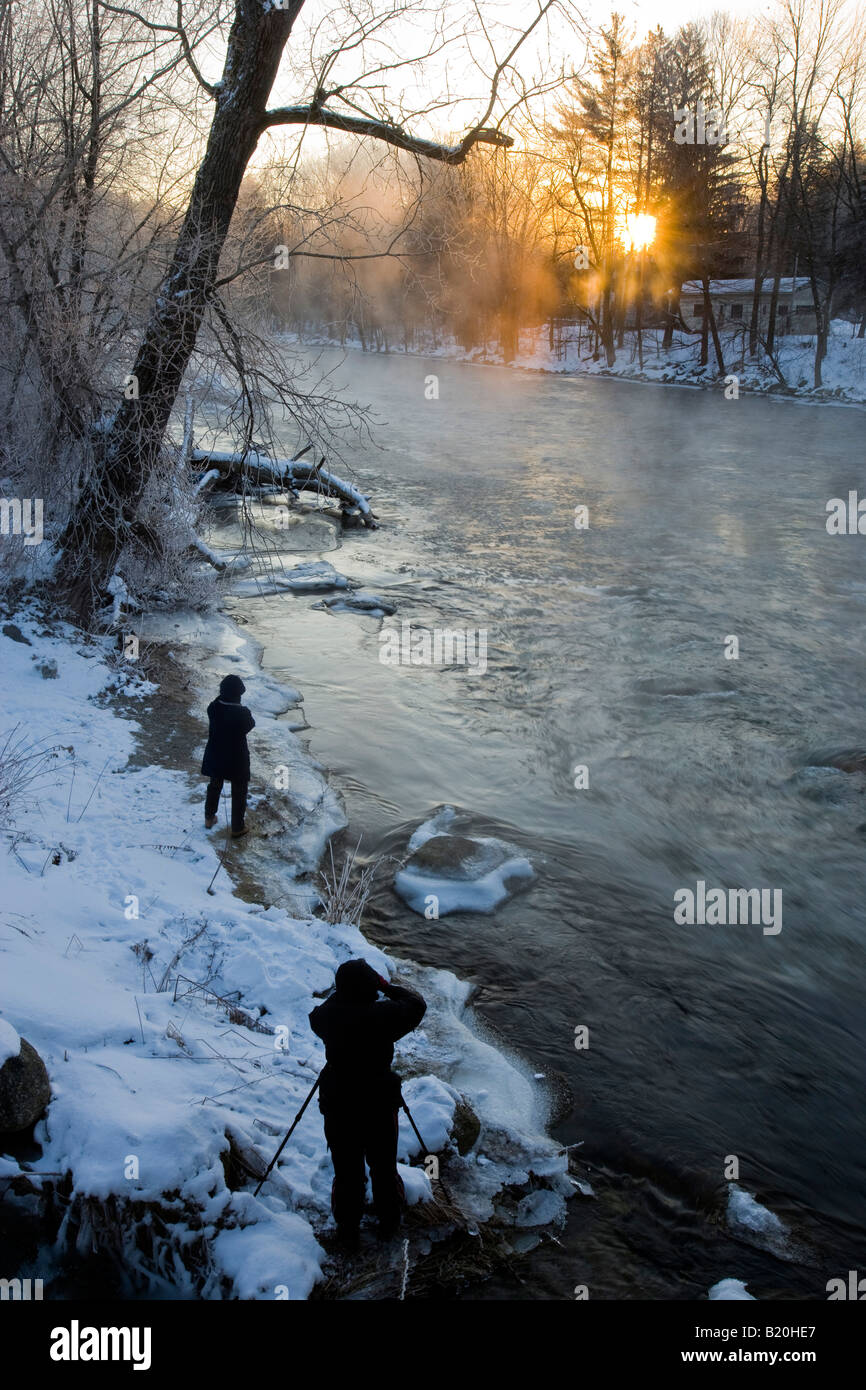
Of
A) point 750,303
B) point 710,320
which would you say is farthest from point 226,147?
point 750,303

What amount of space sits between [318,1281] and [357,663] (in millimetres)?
10064

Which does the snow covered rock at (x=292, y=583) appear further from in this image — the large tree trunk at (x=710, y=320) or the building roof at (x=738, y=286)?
the building roof at (x=738, y=286)

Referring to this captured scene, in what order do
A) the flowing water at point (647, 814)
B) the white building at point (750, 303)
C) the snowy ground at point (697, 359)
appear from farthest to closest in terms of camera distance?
the white building at point (750, 303) < the snowy ground at point (697, 359) < the flowing water at point (647, 814)

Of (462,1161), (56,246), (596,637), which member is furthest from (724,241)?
(462,1161)

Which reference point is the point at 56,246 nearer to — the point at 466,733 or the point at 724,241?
the point at 466,733

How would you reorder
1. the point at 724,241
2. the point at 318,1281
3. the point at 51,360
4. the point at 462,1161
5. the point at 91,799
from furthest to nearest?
the point at 724,241
the point at 51,360
the point at 91,799
the point at 462,1161
the point at 318,1281

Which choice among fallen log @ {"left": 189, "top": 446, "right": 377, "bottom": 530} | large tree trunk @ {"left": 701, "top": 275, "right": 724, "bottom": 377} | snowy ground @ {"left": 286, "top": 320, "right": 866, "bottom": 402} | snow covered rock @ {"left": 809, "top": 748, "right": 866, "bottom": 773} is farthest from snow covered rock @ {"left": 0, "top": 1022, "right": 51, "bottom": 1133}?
large tree trunk @ {"left": 701, "top": 275, "right": 724, "bottom": 377}

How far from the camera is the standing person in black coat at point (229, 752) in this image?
803 cm

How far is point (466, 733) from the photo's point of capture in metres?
11.7

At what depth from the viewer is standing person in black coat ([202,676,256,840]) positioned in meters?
8.03

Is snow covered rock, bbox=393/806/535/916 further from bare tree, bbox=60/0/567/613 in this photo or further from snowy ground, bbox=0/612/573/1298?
bare tree, bbox=60/0/567/613

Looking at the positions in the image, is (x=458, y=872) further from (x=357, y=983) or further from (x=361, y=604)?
(x=361, y=604)

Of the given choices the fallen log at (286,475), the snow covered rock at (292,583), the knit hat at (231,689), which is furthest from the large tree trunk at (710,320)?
the knit hat at (231,689)

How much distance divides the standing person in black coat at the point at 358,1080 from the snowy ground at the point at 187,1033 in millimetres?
264
